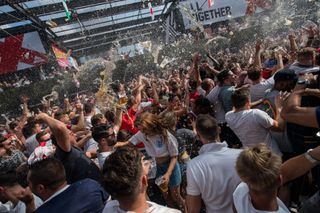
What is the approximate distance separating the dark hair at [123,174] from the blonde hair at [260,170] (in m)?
0.67

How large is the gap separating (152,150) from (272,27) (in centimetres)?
1726

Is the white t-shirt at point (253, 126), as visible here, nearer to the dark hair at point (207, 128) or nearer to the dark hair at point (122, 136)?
the dark hair at point (207, 128)

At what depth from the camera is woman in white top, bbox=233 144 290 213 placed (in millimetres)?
1793

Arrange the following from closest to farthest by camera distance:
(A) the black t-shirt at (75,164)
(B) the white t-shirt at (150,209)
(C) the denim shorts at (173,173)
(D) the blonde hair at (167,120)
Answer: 1. (B) the white t-shirt at (150,209)
2. (A) the black t-shirt at (75,164)
3. (D) the blonde hair at (167,120)
4. (C) the denim shorts at (173,173)

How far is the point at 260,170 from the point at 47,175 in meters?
1.55

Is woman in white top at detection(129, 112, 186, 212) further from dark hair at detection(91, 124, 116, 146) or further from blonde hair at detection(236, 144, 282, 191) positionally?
blonde hair at detection(236, 144, 282, 191)

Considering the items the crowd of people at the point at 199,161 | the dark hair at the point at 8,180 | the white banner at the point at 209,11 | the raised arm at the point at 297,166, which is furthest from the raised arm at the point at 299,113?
the white banner at the point at 209,11

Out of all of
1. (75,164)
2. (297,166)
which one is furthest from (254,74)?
(75,164)

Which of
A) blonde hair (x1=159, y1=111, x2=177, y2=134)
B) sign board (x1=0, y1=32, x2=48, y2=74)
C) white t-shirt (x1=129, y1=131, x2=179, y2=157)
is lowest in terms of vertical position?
white t-shirt (x1=129, y1=131, x2=179, y2=157)

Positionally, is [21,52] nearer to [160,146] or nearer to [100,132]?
[100,132]

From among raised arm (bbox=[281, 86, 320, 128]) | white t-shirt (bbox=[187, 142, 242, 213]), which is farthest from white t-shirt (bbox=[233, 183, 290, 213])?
raised arm (bbox=[281, 86, 320, 128])

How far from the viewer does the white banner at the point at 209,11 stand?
2262cm

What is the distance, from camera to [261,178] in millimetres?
1783

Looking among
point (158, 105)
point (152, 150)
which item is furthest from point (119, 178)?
point (158, 105)
